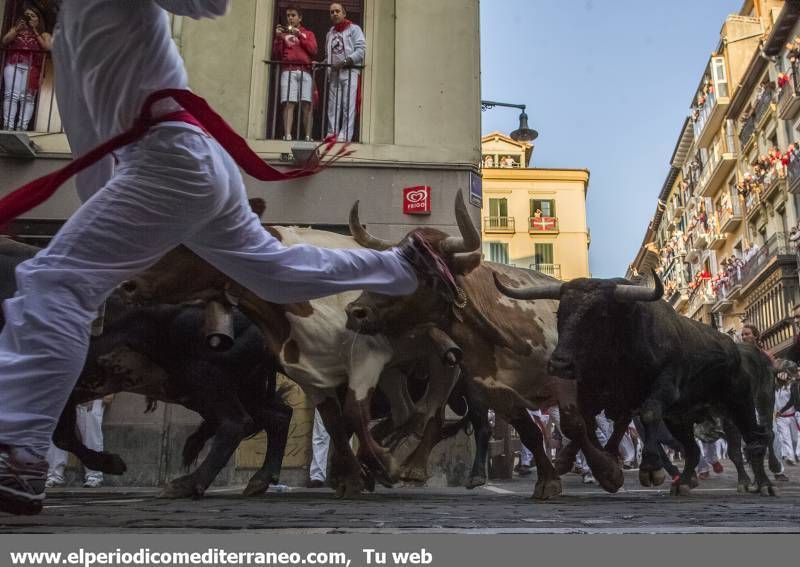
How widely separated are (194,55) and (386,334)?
7250mm

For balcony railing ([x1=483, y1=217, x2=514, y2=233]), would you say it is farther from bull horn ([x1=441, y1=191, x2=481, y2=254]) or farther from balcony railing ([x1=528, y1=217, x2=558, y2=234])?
bull horn ([x1=441, y1=191, x2=481, y2=254])

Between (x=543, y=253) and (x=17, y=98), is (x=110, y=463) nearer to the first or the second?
(x=17, y=98)

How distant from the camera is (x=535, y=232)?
199 feet

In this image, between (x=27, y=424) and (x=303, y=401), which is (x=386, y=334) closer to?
(x=27, y=424)

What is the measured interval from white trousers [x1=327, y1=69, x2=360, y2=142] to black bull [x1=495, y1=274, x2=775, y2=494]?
588 cm

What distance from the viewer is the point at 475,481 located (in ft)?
26.6

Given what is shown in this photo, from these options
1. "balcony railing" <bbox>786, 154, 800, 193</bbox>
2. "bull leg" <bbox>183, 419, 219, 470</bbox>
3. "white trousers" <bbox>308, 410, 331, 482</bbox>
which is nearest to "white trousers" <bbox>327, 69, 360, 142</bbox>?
"white trousers" <bbox>308, 410, 331, 482</bbox>

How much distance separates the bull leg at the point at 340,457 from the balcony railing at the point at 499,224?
54957 mm

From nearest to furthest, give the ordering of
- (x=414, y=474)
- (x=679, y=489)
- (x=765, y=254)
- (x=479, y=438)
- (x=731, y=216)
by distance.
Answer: (x=414, y=474)
(x=679, y=489)
(x=479, y=438)
(x=765, y=254)
(x=731, y=216)

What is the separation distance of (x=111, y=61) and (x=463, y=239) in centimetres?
298

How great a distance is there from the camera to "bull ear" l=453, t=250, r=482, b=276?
555 centimetres

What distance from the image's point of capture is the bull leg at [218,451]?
212 inches

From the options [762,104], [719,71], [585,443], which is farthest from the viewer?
[719,71]

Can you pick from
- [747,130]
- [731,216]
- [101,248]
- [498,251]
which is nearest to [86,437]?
[101,248]
